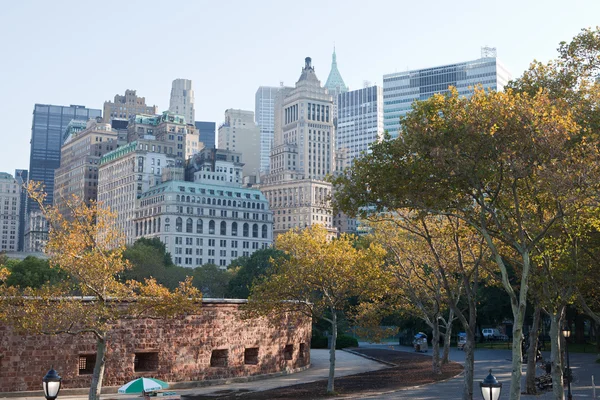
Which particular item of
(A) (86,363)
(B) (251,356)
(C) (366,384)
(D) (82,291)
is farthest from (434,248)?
(A) (86,363)

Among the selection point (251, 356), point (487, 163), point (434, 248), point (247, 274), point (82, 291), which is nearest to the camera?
point (487, 163)

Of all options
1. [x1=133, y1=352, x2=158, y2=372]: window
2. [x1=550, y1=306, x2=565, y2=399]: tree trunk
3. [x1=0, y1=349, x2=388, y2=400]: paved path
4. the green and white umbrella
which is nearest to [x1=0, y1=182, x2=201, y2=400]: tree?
the green and white umbrella

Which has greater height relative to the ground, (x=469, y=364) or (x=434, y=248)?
(x=434, y=248)

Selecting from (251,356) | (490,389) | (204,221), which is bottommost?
(251,356)

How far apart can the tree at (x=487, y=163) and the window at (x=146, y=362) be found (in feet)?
57.1

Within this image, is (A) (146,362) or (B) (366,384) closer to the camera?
(A) (146,362)

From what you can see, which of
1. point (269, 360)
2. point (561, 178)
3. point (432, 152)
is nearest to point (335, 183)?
point (432, 152)

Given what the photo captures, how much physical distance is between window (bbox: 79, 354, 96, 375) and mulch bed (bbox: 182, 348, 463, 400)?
19.4ft

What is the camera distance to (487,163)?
27859mm

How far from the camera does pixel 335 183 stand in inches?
→ 1260

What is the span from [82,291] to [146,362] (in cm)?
1208

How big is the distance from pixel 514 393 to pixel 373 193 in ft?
32.1

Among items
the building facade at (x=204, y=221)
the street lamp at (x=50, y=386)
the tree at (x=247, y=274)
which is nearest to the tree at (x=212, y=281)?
the tree at (x=247, y=274)

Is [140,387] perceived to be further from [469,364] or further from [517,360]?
[517,360]
